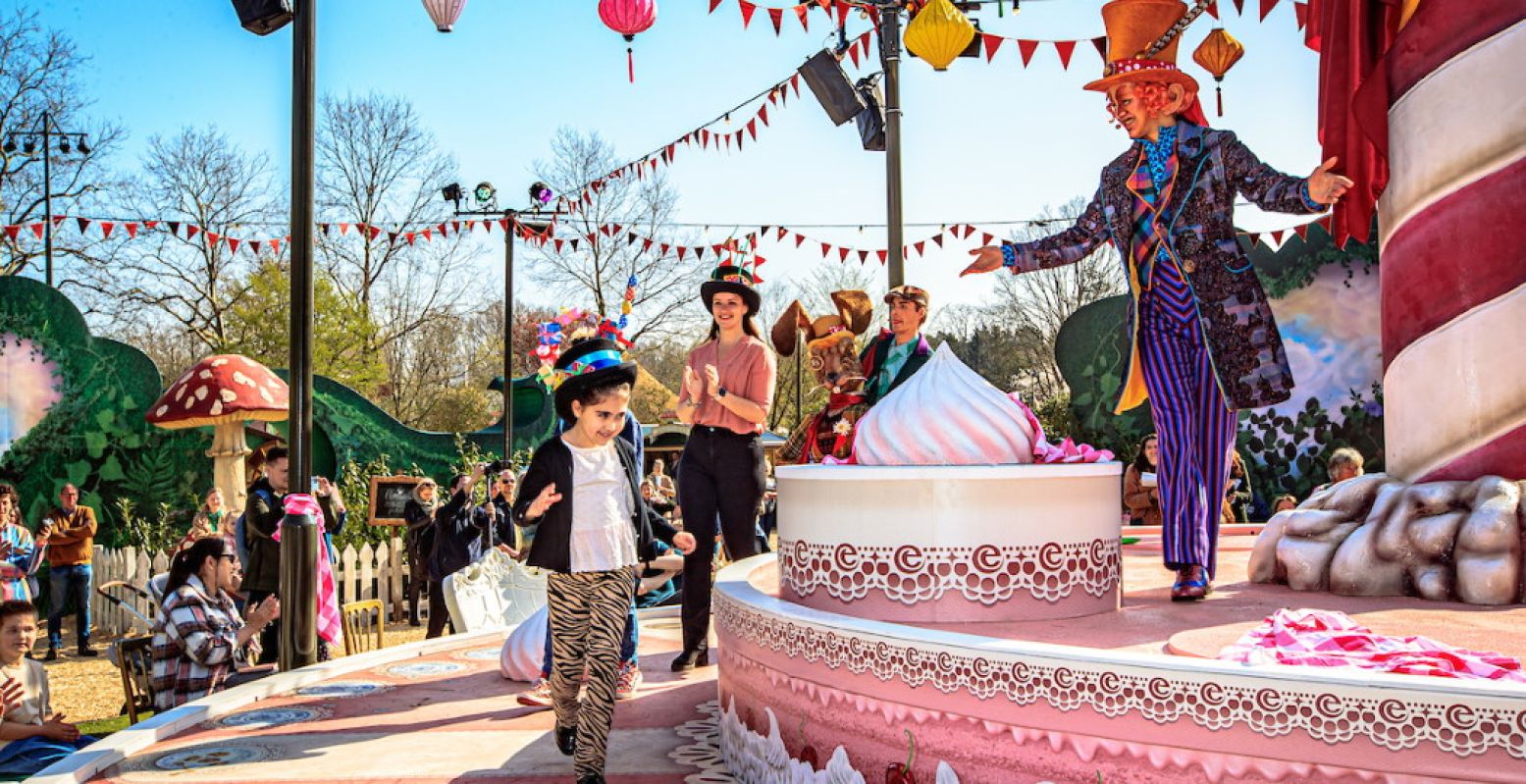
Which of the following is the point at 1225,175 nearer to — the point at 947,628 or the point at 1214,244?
the point at 1214,244

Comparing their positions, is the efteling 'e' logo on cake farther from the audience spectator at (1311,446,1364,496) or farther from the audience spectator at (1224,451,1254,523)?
the audience spectator at (1224,451,1254,523)

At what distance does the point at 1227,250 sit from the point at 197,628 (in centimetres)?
485

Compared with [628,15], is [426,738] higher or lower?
lower

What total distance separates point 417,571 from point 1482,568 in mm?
11157

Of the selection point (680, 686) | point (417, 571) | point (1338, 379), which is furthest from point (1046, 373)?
point (680, 686)

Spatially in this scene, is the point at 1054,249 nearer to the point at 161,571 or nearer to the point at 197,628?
the point at 197,628

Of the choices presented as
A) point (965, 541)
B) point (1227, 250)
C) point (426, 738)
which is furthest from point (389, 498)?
point (965, 541)

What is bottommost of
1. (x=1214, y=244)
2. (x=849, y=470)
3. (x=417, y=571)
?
(x=417, y=571)

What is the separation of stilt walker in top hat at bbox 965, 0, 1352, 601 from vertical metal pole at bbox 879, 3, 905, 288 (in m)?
3.65

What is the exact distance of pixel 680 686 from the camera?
521 centimetres

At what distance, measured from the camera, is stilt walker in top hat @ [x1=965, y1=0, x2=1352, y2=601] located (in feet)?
13.4

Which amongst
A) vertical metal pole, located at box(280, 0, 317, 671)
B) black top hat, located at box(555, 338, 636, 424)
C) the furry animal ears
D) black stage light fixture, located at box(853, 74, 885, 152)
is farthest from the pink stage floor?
black stage light fixture, located at box(853, 74, 885, 152)

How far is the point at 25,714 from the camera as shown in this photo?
4.57 m

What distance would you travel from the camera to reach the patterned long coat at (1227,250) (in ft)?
13.4
